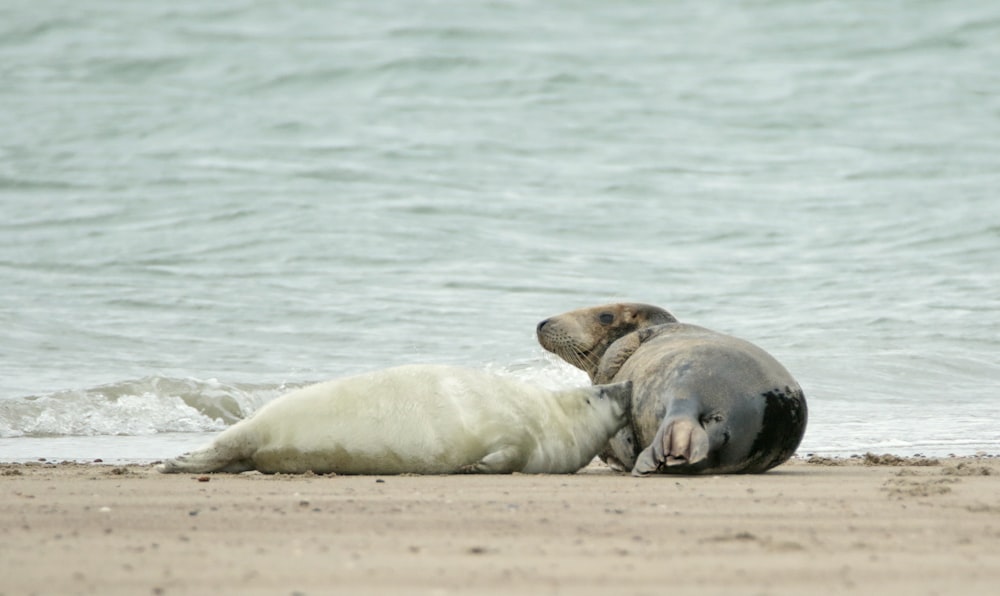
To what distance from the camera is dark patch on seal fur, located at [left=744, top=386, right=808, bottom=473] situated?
232 inches

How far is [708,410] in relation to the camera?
19.0ft

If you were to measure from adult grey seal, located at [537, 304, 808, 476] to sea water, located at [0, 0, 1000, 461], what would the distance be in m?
1.77

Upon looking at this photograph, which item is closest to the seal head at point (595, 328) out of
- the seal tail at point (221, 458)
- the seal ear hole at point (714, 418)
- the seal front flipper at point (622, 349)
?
the seal front flipper at point (622, 349)

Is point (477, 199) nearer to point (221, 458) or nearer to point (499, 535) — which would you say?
point (221, 458)

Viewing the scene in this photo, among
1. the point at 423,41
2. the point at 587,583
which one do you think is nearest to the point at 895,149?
the point at 423,41

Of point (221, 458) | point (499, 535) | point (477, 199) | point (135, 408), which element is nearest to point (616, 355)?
point (221, 458)

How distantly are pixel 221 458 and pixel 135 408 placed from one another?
11.4 feet

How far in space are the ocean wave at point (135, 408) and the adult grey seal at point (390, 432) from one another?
9.71 feet

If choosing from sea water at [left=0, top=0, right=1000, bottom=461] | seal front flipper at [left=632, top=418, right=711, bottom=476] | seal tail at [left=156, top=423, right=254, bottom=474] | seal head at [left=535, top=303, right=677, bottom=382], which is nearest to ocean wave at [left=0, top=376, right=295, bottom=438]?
sea water at [left=0, top=0, right=1000, bottom=461]

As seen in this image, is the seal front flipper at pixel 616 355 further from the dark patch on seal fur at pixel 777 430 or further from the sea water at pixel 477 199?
the sea water at pixel 477 199

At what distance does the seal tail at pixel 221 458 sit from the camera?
5836 mm

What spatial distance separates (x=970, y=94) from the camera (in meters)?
25.0

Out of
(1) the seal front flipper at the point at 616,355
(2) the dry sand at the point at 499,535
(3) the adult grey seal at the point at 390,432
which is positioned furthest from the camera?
(1) the seal front flipper at the point at 616,355

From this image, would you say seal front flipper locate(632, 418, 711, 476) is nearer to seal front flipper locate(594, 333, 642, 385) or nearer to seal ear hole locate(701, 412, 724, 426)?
seal ear hole locate(701, 412, 724, 426)
